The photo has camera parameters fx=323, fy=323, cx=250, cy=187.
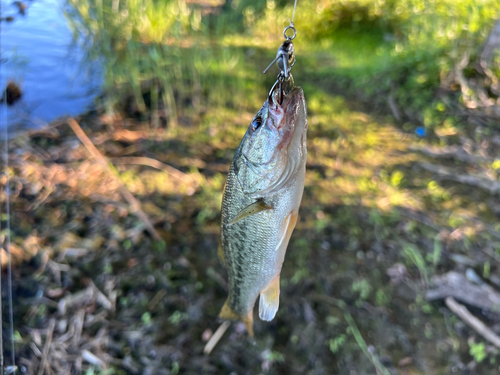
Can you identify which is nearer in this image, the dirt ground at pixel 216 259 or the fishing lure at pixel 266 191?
the fishing lure at pixel 266 191

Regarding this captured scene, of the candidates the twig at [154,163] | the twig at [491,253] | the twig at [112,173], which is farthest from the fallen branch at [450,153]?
the twig at [112,173]

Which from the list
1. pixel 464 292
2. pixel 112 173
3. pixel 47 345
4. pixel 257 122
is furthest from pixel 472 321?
pixel 112 173

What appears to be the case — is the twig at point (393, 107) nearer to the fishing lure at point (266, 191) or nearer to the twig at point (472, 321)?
the twig at point (472, 321)

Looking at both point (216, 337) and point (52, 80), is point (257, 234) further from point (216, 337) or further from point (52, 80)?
point (52, 80)

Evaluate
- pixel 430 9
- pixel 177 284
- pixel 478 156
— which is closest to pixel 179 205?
pixel 177 284

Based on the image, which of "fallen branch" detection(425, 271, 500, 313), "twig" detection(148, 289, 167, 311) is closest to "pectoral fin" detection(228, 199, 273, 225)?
"twig" detection(148, 289, 167, 311)
